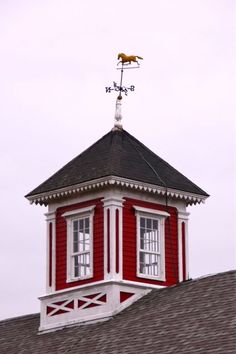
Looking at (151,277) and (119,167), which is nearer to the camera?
(119,167)

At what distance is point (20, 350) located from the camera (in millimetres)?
40406

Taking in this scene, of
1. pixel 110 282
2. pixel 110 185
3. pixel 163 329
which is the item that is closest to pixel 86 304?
pixel 110 282

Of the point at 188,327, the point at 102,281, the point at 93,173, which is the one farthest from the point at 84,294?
the point at 188,327

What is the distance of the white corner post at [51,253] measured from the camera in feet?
140

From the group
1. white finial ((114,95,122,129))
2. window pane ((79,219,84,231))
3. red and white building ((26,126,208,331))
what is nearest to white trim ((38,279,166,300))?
red and white building ((26,126,208,331))

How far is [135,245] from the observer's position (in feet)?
136

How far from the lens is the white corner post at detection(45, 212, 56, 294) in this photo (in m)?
42.6

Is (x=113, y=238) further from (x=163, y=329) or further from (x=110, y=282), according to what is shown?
(x=163, y=329)

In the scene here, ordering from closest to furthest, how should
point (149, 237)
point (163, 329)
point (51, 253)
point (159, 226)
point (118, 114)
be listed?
point (163, 329)
point (149, 237)
point (159, 226)
point (51, 253)
point (118, 114)

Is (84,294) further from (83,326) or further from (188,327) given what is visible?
(188,327)

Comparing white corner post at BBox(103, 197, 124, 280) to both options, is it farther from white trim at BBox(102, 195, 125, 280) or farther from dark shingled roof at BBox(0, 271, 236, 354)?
dark shingled roof at BBox(0, 271, 236, 354)

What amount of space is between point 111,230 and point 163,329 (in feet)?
19.0

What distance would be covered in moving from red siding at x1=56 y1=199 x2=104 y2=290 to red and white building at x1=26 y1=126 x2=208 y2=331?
29 mm

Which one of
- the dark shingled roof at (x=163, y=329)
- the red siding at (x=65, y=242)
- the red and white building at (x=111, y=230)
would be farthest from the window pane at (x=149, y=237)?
the dark shingled roof at (x=163, y=329)
